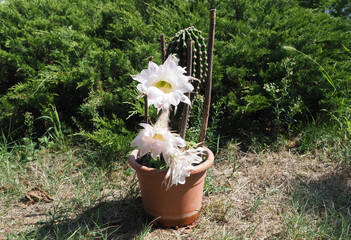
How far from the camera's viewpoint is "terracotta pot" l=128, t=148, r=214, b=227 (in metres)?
1.93

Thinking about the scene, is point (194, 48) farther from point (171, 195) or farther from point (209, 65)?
point (171, 195)

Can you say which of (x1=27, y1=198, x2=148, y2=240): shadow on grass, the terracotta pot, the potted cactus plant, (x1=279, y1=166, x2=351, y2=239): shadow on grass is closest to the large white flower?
the potted cactus plant

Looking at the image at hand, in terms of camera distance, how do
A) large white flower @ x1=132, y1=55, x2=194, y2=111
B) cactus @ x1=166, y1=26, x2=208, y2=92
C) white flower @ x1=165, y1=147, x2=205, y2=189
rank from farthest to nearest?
1. cactus @ x1=166, y1=26, x2=208, y2=92
2. white flower @ x1=165, y1=147, x2=205, y2=189
3. large white flower @ x1=132, y1=55, x2=194, y2=111

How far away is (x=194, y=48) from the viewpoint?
75.4 inches

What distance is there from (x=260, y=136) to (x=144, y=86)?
180cm

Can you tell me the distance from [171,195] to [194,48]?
0.93 meters

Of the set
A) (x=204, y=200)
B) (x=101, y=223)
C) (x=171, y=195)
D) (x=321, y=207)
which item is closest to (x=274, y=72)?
(x=321, y=207)

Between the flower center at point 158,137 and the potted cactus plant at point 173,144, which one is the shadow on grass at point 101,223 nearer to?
the potted cactus plant at point 173,144

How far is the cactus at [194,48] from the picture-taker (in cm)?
192

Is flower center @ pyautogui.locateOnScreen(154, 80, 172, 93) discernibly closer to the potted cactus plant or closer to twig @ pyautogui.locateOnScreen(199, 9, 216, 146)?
the potted cactus plant

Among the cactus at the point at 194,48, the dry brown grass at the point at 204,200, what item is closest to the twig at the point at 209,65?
the cactus at the point at 194,48

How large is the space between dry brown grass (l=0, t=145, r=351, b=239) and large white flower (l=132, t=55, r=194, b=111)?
3.06ft

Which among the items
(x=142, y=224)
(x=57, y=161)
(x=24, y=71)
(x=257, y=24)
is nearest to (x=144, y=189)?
(x=142, y=224)

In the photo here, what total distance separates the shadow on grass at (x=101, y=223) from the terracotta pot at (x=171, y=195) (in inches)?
5.0
